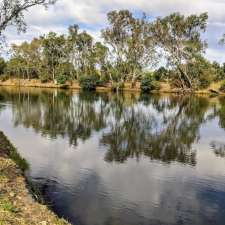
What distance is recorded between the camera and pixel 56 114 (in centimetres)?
5266

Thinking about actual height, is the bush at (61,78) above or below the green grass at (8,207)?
above

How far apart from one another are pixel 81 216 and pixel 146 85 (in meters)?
98.0

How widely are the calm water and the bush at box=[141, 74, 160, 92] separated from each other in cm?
6243

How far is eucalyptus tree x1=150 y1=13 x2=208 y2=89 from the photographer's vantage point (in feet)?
347

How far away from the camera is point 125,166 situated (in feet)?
84.4

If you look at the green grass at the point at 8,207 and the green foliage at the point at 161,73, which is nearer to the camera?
the green grass at the point at 8,207

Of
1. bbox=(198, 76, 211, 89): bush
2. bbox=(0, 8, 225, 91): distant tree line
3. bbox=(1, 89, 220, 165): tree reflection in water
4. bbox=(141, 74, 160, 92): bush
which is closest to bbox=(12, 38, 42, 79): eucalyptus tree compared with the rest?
bbox=(0, 8, 225, 91): distant tree line

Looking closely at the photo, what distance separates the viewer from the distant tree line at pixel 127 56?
108 m

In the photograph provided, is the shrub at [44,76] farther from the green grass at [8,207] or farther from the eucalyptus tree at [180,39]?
→ the green grass at [8,207]

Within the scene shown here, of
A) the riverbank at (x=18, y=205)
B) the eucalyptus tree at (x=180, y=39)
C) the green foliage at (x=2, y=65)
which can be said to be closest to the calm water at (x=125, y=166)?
the riverbank at (x=18, y=205)

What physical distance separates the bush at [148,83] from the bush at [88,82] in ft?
47.7

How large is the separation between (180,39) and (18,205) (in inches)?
3913

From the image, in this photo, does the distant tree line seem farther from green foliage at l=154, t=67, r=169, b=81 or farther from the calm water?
the calm water

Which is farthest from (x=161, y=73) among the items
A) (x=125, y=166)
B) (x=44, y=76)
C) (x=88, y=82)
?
(x=125, y=166)
